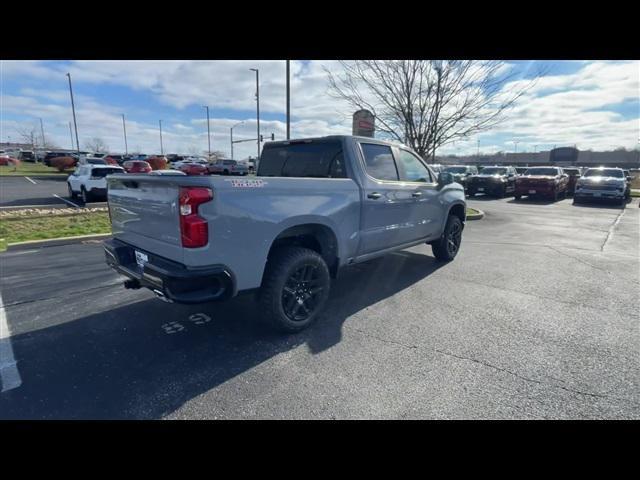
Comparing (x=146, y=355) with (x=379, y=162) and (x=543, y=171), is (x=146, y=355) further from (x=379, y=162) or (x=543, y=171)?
(x=543, y=171)

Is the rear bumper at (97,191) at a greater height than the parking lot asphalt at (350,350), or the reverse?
the rear bumper at (97,191)

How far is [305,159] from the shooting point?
173 inches

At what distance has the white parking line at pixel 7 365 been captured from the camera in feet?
8.76

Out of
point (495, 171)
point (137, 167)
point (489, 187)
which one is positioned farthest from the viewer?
point (137, 167)

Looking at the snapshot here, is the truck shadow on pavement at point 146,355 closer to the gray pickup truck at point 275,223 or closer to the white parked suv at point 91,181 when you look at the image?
the gray pickup truck at point 275,223

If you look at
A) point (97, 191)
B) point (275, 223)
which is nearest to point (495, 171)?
point (97, 191)

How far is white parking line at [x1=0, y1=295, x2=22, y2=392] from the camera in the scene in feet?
8.76

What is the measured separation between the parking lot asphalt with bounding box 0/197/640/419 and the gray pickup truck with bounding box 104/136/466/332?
1.88 ft

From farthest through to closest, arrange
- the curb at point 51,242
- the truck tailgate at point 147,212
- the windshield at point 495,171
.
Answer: the windshield at point 495,171
the curb at point 51,242
the truck tailgate at point 147,212

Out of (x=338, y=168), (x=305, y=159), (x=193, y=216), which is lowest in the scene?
(x=193, y=216)

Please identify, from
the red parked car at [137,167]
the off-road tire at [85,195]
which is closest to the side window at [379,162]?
the off-road tire at [85,195]

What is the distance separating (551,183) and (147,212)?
20.1 meters
